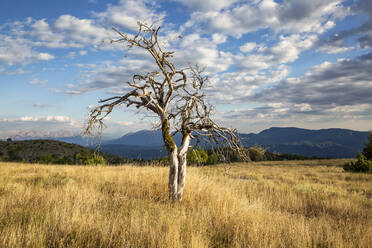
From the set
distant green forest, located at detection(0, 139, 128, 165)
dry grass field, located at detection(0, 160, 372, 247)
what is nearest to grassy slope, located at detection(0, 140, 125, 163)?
distant green forest, located at detection(0, 139, 128, 165)

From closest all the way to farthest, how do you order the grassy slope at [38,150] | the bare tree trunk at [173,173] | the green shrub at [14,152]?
the bare tree trunk at [173,173]
the green shrub at [14,152]
the grassy slope at [38,150]

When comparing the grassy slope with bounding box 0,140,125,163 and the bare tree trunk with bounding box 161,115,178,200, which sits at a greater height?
the bare tree trunk with bounding box 161,115,178,200

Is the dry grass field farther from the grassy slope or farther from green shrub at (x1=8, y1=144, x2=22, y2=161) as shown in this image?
green shrub at (x1=8, y1=144, x2=22, y2=161)

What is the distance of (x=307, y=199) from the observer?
8.80 meters

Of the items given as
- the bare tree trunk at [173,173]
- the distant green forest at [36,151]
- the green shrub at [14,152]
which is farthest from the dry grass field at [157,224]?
the green shrub at [14,152]

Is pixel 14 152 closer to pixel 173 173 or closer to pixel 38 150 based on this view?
pixel 38 150

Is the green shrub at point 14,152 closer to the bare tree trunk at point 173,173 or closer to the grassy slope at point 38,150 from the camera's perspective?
the grassy slope at point 38,150

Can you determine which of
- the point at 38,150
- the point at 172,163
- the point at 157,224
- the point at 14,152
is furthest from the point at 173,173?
the point at 38,150

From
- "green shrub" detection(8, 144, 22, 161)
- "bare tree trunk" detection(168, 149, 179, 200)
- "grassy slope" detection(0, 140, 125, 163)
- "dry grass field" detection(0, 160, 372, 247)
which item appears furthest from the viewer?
"grassy slope" detection(0, 140, 125, 163)

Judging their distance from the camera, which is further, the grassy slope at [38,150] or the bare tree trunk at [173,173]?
the grassy slope at [38,150]

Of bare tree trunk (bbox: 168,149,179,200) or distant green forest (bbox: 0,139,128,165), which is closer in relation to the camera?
bare tree trunk (bbox: 168,149,179,200)

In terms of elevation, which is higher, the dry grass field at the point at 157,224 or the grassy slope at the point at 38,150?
the dry grass field at the point at 157,224

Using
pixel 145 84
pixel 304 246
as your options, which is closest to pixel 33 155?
pixel 145 84

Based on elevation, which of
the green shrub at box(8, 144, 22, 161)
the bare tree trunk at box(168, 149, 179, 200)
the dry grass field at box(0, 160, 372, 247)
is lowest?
the green shrub at box(8, 144, 22, 161)
